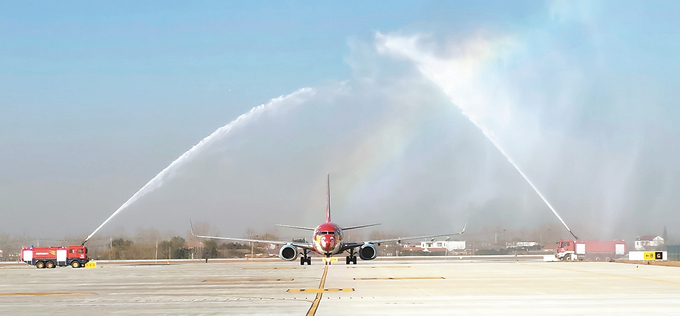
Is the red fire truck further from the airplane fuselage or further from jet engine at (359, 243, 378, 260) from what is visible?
jet engine at (359, 243, 378, 260)

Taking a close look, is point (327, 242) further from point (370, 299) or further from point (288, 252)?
point (370, 299)

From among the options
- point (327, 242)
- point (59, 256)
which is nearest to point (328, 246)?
point (327, 242)

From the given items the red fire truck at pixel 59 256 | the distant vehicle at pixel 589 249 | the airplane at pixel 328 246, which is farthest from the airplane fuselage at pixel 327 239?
the distant vehicle at pixel 589 249

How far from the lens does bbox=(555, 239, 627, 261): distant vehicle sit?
352 ft

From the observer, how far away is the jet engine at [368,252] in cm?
8938

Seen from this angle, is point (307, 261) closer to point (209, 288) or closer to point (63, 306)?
point (209, 288)

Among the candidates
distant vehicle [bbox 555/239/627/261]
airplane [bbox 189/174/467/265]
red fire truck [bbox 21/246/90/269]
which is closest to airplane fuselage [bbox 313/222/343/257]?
airplane [bbox 189/174/467/265]

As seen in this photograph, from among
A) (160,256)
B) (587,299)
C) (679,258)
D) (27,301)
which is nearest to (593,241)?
(679,258)

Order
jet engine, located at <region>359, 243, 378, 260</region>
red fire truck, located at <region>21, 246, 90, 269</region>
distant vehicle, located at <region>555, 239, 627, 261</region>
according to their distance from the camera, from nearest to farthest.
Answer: jet engine, located at <region>359, 243, 378, 260</region>, red fire truck, located at <region>21, 246, 90, 269</region>, distant vehicle, located at <region>555, 239, 627, 261</region>

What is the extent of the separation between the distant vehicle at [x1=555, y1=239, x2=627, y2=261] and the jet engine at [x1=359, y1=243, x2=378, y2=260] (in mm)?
34098

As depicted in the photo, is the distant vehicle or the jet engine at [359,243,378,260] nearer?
the jet engine at [359,243,378,260]

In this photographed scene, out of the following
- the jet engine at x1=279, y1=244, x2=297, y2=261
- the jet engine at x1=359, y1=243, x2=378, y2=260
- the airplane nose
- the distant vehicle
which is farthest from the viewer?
the distant vehicle

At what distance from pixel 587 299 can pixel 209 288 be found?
21182 millimetres

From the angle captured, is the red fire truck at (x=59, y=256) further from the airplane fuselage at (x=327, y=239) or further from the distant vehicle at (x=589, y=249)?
the distant vehicle at (x=589, y=249)
